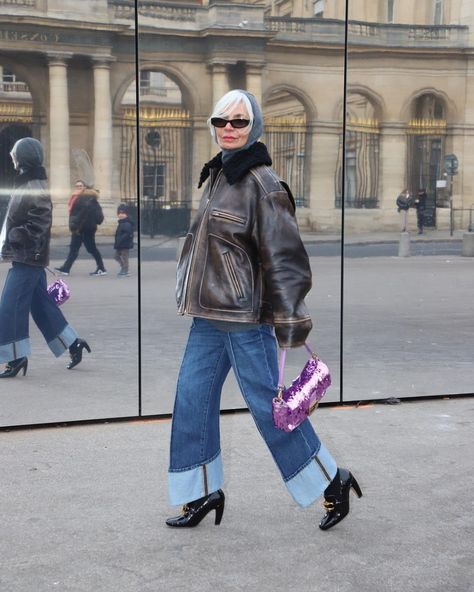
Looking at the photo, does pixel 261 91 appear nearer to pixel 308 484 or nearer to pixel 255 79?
pixel 255 79

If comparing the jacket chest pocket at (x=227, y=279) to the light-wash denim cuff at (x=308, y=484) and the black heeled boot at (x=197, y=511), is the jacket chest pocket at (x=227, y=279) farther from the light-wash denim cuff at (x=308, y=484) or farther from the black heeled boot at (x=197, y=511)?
the black heeled boot at (x=197, y=511)

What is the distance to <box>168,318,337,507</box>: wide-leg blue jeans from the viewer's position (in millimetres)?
3615

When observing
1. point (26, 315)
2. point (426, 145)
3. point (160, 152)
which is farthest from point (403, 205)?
point (26, 315)

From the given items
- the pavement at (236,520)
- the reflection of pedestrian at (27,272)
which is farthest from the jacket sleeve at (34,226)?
the pavement at (236,520)

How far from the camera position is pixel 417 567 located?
3.38 meters

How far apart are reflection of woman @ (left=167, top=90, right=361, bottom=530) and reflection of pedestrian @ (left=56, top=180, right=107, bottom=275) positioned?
5.52ft

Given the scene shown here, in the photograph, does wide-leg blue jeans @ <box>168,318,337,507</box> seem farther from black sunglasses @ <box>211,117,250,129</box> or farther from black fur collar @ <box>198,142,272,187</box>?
black sunglasses @ <box>211,117,250,129</box>

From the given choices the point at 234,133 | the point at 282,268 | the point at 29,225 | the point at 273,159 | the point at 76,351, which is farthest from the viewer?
the point at 273,159

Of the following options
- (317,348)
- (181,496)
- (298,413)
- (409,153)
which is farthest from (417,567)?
(409,153)

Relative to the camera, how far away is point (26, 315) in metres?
5.34

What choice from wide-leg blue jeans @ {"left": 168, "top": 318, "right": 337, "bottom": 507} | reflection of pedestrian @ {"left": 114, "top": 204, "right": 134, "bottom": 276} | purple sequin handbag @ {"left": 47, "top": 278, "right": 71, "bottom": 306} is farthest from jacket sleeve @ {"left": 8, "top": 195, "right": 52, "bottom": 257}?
wide-leg blue jeans @ {"left": 168, "top": 318, "right": 337, "bottom": 507}

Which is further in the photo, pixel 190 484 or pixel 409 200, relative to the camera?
pixel 409 200

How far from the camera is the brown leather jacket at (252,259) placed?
348 centimetres

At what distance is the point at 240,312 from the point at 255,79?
2460 millimetres
